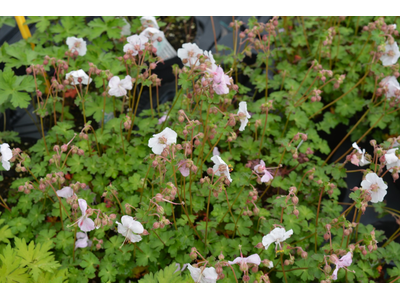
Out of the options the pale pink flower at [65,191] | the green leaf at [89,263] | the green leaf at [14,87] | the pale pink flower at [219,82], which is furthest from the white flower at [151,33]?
the green leaf at [89,263]

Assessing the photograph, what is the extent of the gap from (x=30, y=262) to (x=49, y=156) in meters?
0.84

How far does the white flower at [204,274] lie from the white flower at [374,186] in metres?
0.91

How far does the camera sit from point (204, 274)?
1.80 meters

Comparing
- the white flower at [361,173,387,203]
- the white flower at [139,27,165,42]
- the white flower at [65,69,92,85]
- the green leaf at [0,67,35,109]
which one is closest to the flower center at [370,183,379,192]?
the white flower at [361,173,387,203]

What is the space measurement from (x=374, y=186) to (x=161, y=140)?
1140 mm

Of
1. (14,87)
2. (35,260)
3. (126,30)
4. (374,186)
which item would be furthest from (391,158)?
(14,87)

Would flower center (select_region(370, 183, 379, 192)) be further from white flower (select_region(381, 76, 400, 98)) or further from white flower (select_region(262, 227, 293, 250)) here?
white flower (select_region(381, 76, 400, 98))

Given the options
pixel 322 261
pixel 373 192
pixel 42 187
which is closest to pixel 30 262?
pixel 42 187

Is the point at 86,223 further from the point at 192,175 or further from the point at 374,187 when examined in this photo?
the point at 374,187

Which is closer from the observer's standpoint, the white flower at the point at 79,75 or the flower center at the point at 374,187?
the flower center at the point at 374,187

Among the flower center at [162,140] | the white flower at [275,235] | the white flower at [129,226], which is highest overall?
the flower center at [162,140]

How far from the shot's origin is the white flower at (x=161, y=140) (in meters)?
1.85

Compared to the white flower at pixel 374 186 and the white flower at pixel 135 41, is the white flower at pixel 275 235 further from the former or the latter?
the white flower at pixel 135 41

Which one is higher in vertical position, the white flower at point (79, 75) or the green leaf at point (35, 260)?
the white flower at point (79, 75)
